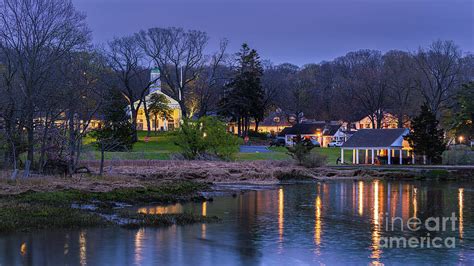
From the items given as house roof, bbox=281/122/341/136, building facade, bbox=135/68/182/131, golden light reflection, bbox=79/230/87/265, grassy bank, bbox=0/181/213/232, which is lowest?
golden light reflection, bbox=79/230/87/265

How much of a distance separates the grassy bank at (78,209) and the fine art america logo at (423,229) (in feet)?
25.0

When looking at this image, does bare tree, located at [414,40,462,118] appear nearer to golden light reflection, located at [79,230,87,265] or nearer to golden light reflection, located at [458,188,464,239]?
golden light reflection, located at [458,188,464,239]

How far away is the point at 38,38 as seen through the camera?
1802 inches

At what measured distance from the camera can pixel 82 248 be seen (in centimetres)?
2056

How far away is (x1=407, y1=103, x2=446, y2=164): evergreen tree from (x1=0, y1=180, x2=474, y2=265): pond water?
2918 cm

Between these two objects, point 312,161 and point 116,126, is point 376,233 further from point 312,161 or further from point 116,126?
point 116,126

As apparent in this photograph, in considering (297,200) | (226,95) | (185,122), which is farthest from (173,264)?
(226,95)

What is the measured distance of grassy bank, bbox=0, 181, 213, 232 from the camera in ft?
79.8

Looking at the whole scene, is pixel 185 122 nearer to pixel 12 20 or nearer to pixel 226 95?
pixel 12 20

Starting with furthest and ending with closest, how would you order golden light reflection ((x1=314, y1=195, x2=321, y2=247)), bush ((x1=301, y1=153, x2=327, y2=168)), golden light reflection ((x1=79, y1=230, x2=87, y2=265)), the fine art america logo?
bush ((x1=301, y1=153, x2=327, y2=168)) < golden light reflection ((x1=314, y1=195, x2=321, y2=247)) < the fine art america logo < golden light reflection ((x1=79, y1=230, x2=87, y2=265))

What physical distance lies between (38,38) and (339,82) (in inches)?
3333

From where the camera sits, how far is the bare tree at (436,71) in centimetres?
9219

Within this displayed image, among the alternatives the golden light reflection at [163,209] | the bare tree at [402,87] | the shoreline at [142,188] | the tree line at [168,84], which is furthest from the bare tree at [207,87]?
the golden light reflection at [163,209]

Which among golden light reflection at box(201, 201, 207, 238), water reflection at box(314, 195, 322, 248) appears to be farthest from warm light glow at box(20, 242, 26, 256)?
water reflection at box(314, 195, 322, 248)
